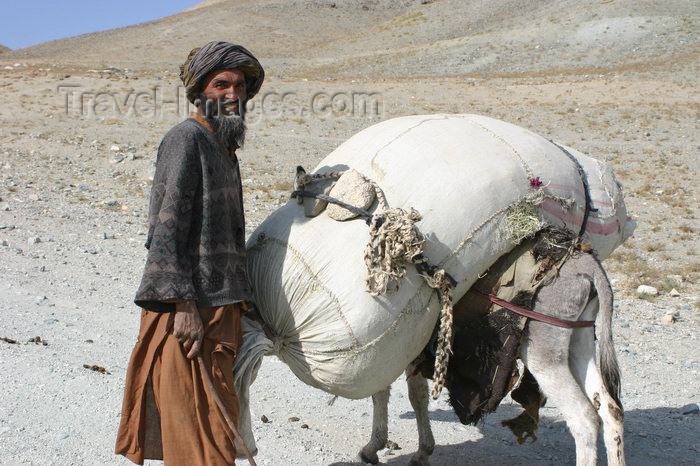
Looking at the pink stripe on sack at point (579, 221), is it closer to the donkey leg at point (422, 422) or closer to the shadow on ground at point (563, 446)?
the donkey leg at point (422, 422)

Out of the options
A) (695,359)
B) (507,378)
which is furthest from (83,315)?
(695,359)

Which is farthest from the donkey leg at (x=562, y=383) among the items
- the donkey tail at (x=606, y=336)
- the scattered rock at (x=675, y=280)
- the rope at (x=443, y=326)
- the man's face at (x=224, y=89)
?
the scattered rock at (x=675, y=280)

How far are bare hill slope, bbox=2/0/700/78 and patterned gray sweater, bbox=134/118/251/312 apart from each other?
2364cm

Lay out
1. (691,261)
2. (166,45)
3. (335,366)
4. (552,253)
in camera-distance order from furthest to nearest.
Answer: (166,45)
(691,261)
(552,253)
(335,366)

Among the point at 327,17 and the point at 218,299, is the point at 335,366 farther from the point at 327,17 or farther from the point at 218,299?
the point at 327,17

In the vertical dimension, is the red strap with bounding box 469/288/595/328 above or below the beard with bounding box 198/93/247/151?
below

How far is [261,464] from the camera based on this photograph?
3.77 metres

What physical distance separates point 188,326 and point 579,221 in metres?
2.10

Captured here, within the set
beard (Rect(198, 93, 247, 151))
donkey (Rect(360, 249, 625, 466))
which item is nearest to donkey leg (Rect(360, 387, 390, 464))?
donkey (Rect(360, 249, 625, 466))

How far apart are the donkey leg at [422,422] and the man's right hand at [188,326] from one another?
173 cm

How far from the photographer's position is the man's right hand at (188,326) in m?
2.61

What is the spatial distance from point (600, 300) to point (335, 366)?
1.34m

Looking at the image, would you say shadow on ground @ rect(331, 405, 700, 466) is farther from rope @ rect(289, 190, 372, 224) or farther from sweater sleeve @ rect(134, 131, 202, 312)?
sweater sleeve @ rect(134, 131, 202, 312)

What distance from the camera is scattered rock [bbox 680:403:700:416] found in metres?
4.48
